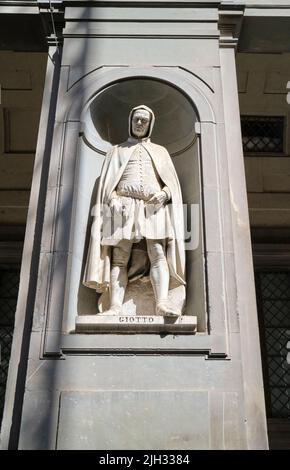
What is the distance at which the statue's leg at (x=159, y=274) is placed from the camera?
236 inches

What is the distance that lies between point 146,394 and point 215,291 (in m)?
1.36

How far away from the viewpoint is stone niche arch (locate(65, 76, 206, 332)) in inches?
251

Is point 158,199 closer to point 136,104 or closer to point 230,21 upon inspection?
point 136,104

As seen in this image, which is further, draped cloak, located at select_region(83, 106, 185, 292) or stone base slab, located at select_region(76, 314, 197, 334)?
draped cloak, located at select_region(83, 106, 185, 292)

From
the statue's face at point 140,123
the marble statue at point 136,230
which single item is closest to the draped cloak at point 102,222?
the marble statue at point 136,230

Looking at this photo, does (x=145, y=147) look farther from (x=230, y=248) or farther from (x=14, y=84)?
(x=14, y=84)

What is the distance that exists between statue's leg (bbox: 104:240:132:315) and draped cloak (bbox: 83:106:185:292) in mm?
71

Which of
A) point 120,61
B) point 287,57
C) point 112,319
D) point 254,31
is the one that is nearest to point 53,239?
point 112,319

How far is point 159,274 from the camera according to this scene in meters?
6.33

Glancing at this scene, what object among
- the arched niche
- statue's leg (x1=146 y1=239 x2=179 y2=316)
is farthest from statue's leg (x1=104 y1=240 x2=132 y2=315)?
the arched niche

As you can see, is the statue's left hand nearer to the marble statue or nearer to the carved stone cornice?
the marble statue

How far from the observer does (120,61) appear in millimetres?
7844

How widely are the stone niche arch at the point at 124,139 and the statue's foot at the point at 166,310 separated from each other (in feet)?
1.19

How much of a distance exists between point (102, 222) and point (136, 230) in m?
0.44
